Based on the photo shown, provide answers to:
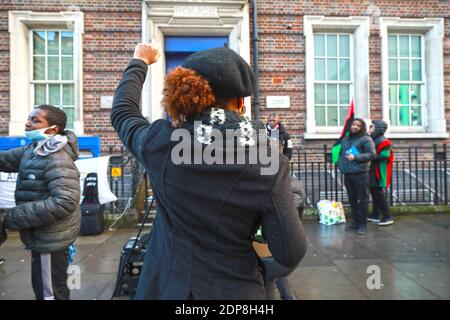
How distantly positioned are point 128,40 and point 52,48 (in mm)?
2127

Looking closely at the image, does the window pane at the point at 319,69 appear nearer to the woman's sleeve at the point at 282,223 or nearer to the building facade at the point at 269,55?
the building facade at the point at 269,55

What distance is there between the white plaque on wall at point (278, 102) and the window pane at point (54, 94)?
18.3 ft

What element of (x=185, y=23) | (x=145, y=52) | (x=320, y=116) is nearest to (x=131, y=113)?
(x=145, y=52)

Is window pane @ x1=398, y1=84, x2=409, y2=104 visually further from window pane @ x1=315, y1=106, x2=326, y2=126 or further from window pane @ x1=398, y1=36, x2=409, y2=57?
window pane @ x1=315, y1=106, x2=326, y2=126

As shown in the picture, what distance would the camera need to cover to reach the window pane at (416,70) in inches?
397

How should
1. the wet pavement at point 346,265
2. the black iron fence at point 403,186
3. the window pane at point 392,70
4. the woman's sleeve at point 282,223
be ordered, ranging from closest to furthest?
the woman's sleeve at point 282,223
the wet pavement at point 346,265
the black iron fence at point 403,186
the window pane at point 392,70

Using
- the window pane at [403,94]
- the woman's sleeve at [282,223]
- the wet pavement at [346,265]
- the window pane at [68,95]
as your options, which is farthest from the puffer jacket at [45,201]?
the window pane at [403,94]

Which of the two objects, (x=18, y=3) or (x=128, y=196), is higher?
(x=18, y=3)

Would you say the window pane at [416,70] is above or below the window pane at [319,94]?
above

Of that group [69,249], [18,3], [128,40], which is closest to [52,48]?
[18,3]

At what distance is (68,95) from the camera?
9375mm

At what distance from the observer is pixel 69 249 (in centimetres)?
289

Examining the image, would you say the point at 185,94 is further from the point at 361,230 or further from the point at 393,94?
the point at 393,94

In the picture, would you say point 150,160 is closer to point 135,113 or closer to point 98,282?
point 135,113
